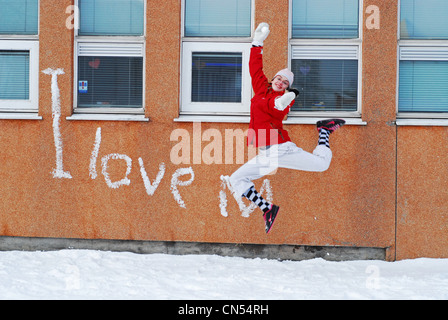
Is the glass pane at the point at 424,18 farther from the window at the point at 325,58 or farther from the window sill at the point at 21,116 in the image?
the window sill at the point at 21,116

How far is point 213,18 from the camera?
6867 mm

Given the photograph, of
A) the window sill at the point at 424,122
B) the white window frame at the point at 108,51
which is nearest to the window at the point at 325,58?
the window sill at the point at 424,122

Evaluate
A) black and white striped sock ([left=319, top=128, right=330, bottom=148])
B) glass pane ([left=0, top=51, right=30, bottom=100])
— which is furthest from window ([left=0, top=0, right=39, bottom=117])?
black and white striped sock ([left=319, top=128, right=330, bottom=148])

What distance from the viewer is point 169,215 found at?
677cm

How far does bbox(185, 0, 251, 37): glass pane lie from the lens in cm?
684

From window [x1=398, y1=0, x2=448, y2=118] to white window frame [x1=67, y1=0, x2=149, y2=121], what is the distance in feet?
10.3

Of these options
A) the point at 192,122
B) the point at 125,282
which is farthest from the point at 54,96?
the point at 125,282

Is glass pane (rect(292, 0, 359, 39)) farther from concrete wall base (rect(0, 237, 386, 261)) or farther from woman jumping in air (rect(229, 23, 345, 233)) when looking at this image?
concrete wall base (rect(0, 237, 386, 261))

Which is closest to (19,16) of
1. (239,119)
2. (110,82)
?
(110,82)

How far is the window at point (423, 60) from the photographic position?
6.72 m

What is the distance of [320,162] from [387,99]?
135 centimetres

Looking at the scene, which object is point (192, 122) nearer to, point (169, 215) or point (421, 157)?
point (169, 215)

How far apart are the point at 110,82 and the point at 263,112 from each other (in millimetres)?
2111

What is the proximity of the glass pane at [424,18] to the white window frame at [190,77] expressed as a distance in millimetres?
1836
